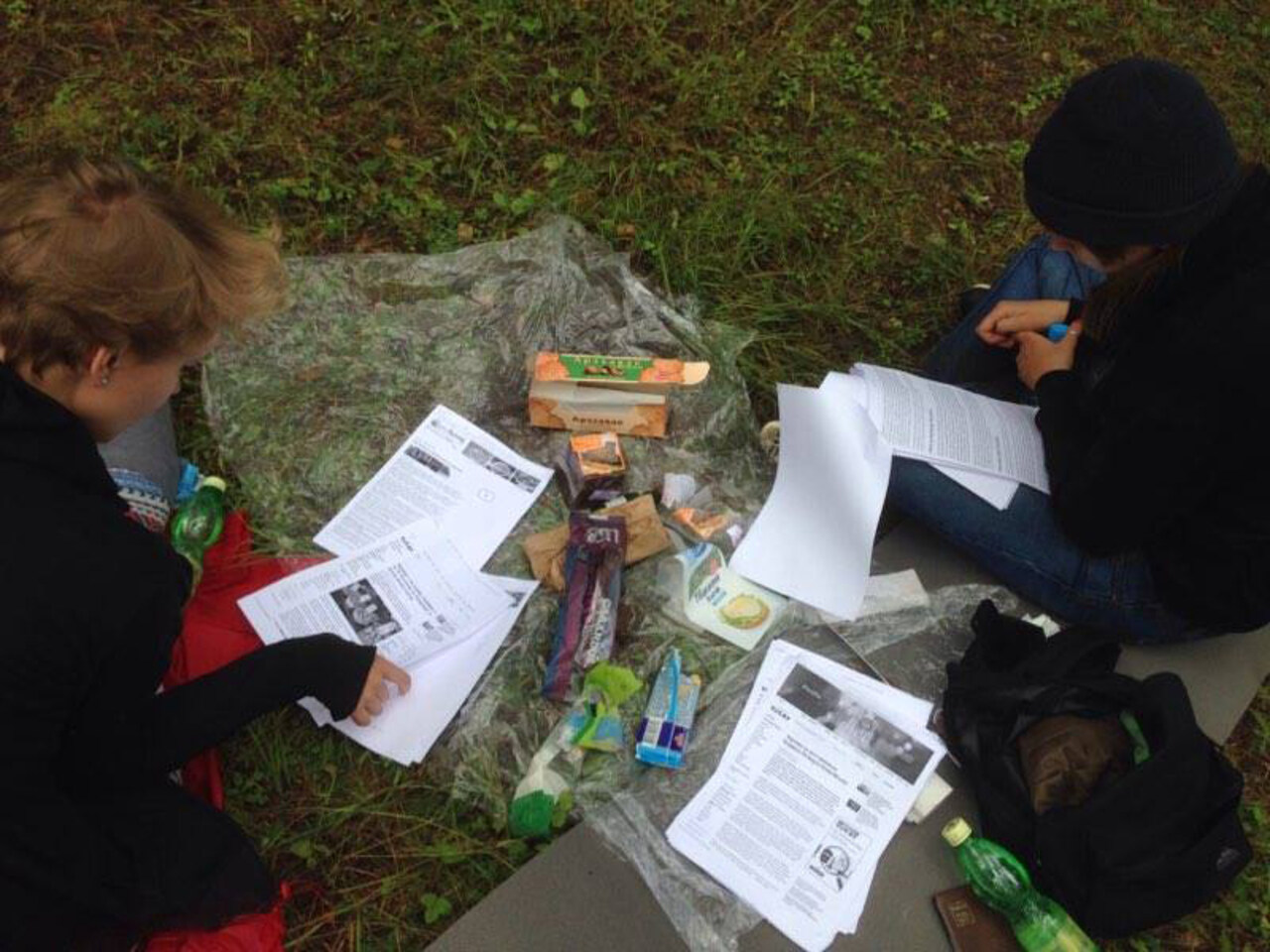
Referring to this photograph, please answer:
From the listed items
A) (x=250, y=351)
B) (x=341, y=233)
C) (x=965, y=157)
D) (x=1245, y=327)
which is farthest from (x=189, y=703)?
(x=965, y=157)

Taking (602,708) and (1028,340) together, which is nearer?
(602,708)

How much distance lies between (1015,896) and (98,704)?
1.48 metres

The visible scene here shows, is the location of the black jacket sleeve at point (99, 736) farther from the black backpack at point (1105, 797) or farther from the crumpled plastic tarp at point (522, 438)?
the black backpack at point (1105, 797)

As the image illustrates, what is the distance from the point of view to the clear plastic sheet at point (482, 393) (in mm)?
1899

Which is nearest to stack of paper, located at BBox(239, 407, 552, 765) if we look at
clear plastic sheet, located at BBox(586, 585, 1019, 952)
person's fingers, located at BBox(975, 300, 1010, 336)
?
clear plastic sheet, located at BBox(586, 585, 1019, 952)

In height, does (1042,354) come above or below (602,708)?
above

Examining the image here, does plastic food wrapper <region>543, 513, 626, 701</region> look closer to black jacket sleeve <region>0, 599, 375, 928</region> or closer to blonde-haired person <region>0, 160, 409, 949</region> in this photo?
black jacket sleeve <region>0, 599, 375, 928</region>

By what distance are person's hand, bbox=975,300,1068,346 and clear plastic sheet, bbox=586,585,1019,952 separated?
56cm

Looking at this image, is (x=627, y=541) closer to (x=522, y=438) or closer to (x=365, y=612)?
(x=522, y=438)

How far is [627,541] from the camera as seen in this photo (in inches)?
78.0

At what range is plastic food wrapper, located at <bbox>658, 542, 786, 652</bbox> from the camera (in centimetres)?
193

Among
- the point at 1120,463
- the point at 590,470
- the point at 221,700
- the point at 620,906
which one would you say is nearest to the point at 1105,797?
the point at 1120,463

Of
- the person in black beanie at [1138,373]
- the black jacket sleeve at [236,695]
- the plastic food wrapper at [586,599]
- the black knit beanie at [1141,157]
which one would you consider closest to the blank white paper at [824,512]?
the person in black beanie at [1138,373]

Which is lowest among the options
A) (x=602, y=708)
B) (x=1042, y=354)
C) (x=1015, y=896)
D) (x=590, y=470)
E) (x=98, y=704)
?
(x=1015, y=896)
